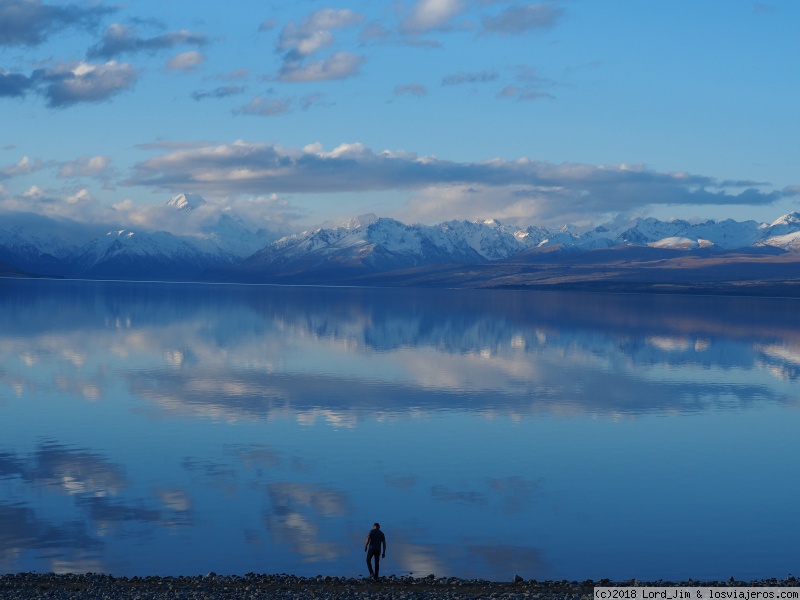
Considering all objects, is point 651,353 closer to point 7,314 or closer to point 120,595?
point 120,595

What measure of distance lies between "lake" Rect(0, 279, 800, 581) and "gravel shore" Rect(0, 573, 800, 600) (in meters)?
0.98

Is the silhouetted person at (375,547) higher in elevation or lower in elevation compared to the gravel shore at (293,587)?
higher

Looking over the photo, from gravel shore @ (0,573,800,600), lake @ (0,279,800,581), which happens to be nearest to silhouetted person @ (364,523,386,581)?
gravel shore @ (0,573,800,600)

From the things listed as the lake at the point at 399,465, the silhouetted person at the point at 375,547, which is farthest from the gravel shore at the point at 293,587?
the lake at the point at 399,465

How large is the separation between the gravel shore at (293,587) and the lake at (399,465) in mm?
983

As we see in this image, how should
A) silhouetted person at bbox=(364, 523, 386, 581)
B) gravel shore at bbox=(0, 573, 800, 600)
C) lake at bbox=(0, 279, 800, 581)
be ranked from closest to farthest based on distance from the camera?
1. gravel shore at bbox=(0, 573, 800, 600)
2. silhouetted person at bbox=(364, 523, 386, 581)
3. lake at bbox=(0, 279, 800, 581)

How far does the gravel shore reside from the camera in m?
18.7

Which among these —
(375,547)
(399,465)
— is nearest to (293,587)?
(375,547)

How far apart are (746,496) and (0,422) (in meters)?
27.2

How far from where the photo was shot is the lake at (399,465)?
22.5m

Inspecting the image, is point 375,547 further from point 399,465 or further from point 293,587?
point 399,465

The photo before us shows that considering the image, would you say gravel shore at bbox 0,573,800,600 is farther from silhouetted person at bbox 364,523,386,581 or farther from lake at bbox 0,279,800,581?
lake at bbox 0,279,800,581

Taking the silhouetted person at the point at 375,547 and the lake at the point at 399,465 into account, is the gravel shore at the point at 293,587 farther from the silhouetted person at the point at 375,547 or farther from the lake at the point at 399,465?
the lake at the point at 399,465

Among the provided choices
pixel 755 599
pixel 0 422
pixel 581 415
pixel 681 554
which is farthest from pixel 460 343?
pixel 755 599
